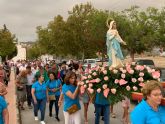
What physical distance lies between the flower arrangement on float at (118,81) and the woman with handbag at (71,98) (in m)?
0.41

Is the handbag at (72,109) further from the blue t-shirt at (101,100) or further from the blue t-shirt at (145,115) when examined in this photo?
the blue t-shirt at (145,115)

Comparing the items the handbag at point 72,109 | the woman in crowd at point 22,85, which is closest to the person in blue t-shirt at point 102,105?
the handbag at point 72,109

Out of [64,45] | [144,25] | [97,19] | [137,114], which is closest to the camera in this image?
[137,114]

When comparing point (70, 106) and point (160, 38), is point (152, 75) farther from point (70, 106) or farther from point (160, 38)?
point (160, 38)

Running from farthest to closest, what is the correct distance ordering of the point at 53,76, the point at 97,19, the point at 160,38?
1. the point at 97,19
2. the point at 160,38
3. the point at 53,76

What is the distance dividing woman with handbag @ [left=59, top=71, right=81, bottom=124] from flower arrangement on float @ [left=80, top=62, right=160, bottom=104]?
1.33 ft

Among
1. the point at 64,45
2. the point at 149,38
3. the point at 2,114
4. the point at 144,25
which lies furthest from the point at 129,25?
the point at 2,114

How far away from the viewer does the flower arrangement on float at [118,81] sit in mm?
9273

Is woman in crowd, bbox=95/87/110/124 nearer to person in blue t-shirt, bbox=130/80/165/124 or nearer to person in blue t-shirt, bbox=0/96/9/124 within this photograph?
person in blue t-shirt, bbox=0/96/9/124

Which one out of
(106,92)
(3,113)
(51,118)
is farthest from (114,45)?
(3,113)

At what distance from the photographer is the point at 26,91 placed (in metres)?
16.2

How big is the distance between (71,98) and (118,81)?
1.12m

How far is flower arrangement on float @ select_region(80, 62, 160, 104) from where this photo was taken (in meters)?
9.27

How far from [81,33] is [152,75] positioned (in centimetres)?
3948
